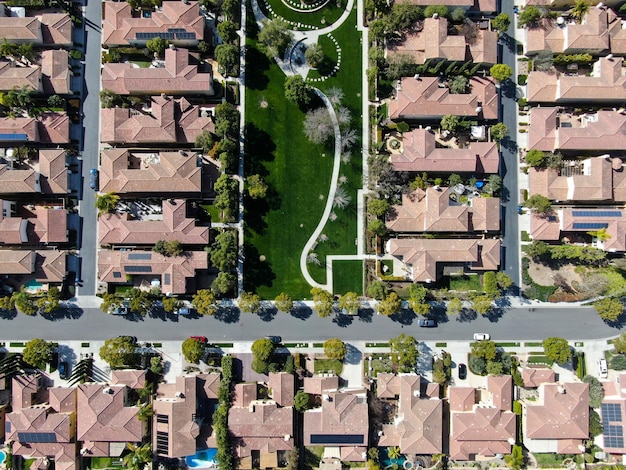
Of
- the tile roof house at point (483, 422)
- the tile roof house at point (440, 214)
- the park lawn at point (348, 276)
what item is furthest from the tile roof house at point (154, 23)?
the tile roof house at point (483, 422)

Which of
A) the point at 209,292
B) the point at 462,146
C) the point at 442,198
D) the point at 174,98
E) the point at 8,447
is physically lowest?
the point at 8,447

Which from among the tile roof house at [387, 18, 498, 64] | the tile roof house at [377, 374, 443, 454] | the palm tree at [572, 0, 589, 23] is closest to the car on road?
the tile roof house at [387, 18, 498, 64]

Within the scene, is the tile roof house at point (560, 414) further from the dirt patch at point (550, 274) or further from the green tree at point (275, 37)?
the green tree at point (275, 37)

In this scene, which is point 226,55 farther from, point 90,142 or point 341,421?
point 341,421

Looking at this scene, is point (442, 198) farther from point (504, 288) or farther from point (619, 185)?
point (619, 185)

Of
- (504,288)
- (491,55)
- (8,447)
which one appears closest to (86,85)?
(8,447)

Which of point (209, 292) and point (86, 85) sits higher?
point (86, 85)
